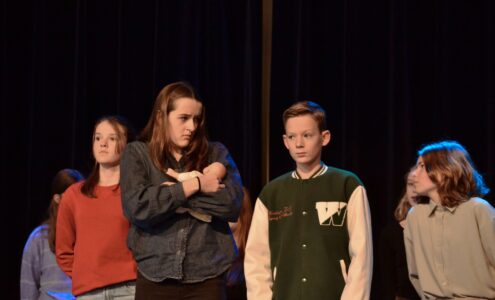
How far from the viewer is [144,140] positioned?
116 inches

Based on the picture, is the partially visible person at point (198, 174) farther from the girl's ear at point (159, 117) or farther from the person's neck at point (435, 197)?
the person's neck at point (435, 197)

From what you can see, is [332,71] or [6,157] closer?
[332,71]

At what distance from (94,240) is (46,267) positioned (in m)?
0.87

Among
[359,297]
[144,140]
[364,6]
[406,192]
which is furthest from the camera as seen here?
[364,6]

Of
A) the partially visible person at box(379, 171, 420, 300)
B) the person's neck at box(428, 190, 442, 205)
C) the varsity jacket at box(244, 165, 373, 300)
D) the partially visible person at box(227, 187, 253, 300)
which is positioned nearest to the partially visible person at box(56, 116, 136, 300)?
the varsity jacket at box(244, 165, 373, 300)

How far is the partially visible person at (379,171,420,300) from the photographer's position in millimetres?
3889

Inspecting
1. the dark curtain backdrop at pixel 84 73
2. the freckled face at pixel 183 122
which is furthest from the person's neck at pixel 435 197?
the dark curtain backdrop at pixel 84 73

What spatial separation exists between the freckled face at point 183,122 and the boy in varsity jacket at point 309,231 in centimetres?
45

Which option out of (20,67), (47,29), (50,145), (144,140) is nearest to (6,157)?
(50,145)

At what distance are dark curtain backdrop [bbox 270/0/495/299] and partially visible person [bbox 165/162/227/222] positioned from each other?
173cm

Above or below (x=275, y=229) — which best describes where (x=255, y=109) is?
above

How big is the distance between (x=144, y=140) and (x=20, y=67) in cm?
254

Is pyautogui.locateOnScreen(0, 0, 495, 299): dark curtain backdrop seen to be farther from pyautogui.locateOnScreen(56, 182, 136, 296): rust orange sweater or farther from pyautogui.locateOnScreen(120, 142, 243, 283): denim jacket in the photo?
pyautogui.locateOnScreen(120, 142, 243, 283): denim jacket

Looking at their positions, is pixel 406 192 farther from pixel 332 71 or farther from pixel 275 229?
pixel 275 229
